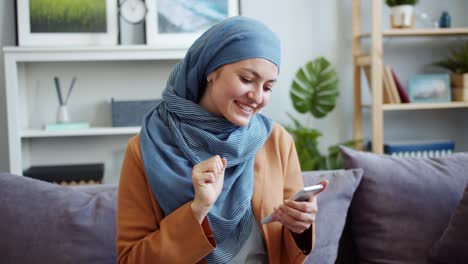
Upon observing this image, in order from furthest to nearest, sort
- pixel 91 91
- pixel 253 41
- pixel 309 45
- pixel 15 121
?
pixel 309 45
pixel 91 91
pixel 15 121
pixel 253 41

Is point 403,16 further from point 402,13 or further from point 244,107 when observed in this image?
point 244,107

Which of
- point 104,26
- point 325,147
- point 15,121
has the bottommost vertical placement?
point 325,147

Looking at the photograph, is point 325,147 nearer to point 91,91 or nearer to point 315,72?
point 315,72

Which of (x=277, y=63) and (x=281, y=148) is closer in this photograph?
(x=277, y=63)

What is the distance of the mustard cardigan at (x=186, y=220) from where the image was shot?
1.29 meters

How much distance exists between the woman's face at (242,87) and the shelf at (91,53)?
183 centimetres

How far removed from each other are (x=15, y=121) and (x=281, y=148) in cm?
202

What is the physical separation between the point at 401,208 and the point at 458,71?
202 cm

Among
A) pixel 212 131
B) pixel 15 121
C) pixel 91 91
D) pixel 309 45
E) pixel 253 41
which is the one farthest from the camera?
pixel 309 45

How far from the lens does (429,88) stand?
3529 mm

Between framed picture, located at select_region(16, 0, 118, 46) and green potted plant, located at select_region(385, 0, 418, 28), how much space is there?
1.65 m

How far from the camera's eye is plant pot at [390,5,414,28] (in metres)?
3.39

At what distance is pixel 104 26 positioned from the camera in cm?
321

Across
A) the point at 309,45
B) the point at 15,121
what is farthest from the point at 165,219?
the point at 309,45
